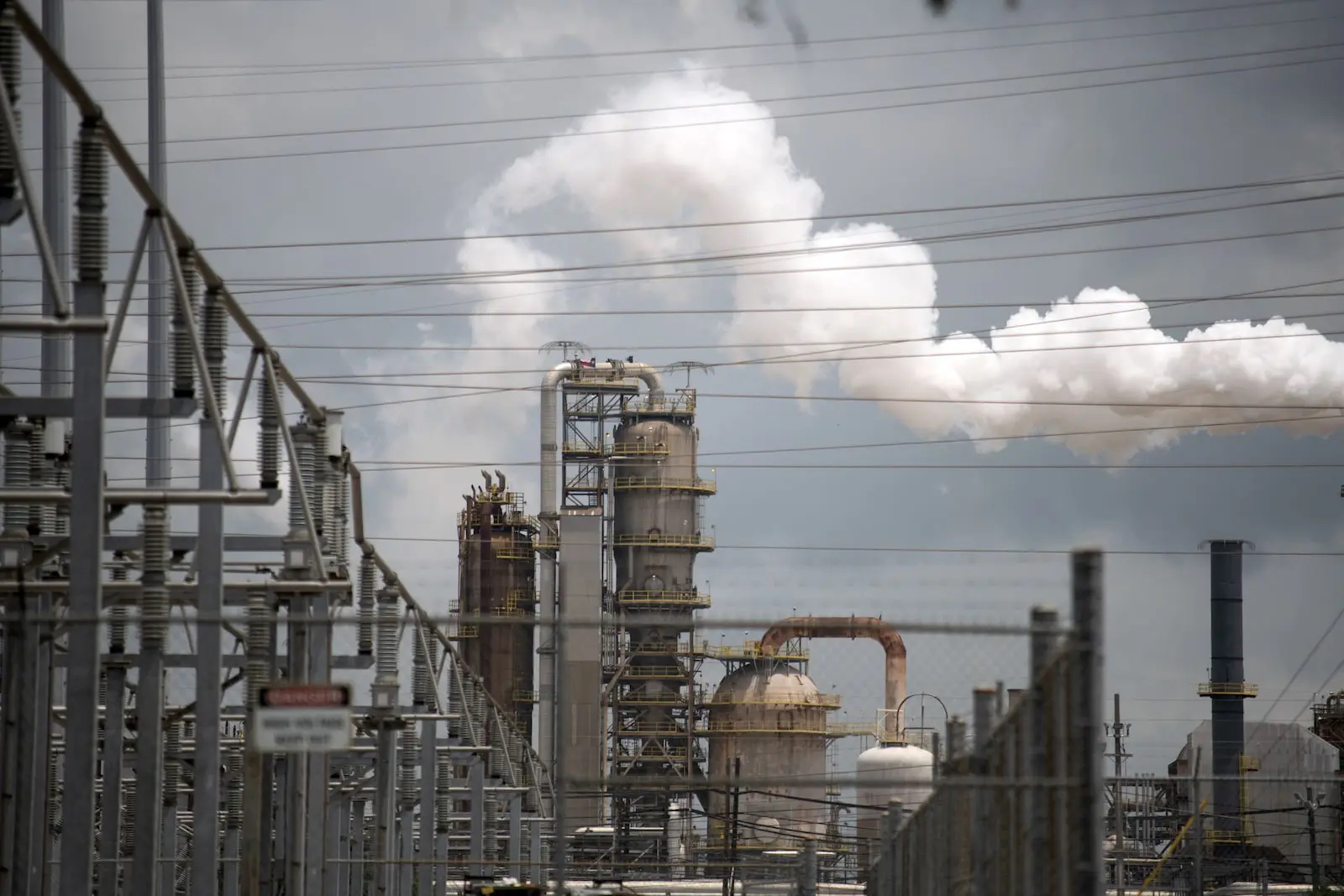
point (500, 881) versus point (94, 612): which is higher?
point (94, 612)

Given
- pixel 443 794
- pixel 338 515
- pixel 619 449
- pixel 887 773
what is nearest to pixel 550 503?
pixel 619 449

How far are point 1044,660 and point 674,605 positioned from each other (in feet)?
161

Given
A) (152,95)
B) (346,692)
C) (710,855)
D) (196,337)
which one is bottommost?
(710,855)

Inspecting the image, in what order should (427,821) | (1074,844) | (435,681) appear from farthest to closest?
(427,821) → (435,681) → (1074,844)

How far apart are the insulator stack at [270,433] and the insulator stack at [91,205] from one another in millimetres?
2327

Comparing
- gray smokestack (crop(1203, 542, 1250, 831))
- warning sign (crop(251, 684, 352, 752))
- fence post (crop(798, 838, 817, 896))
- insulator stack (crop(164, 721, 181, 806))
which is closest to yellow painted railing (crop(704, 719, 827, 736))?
gray smokestack (crop(1203, 542, 1250, 831))

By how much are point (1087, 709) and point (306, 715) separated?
156 inches

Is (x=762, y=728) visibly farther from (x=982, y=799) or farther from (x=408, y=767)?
(x=982, y=799)

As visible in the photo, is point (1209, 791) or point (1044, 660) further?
point (1209, 791)

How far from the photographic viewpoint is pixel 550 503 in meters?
58.3

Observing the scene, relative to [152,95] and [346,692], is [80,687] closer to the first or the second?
[346,692]

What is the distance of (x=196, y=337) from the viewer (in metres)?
10.2

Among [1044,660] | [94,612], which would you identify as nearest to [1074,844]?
[1044,660]

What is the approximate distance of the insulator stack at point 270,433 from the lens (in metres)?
11.4
